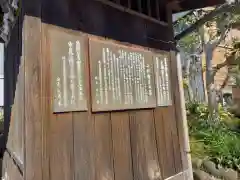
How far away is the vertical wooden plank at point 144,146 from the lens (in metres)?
2.88

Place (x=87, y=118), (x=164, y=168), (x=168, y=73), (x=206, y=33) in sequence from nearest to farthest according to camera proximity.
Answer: (x=87, y=118) < (x=164, y=168) < (x=168, y=73) < (x=206, y=33)

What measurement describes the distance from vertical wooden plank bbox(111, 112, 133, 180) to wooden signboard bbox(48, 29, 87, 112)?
494 mm

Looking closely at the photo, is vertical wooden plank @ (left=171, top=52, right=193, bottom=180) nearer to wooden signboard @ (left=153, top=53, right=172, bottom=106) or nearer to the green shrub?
wooden signboard @ (left=153, top=53, right=172, bottom=106)

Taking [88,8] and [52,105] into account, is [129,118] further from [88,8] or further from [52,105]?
[88,8]

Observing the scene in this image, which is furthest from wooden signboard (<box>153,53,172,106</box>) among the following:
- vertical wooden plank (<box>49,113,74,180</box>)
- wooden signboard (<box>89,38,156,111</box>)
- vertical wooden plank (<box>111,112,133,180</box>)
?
vertical wooden plank (<box>49,113,74,180</box>)

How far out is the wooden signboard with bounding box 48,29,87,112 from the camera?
2295 millimetres

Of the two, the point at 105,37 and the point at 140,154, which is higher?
the point at 105,37

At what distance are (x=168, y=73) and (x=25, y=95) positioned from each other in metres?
2.08

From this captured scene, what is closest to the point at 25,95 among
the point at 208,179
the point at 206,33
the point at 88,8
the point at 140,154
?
the point at 88,8

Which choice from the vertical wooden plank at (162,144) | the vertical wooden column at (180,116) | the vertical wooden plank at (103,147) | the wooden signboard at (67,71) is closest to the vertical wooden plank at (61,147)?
the wooden signboard at (67,71)

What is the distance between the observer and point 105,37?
9.17ft

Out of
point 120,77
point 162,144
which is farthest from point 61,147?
point 162,144

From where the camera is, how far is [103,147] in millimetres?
2588

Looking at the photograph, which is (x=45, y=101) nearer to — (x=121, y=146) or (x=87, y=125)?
(x=87, y=125)
